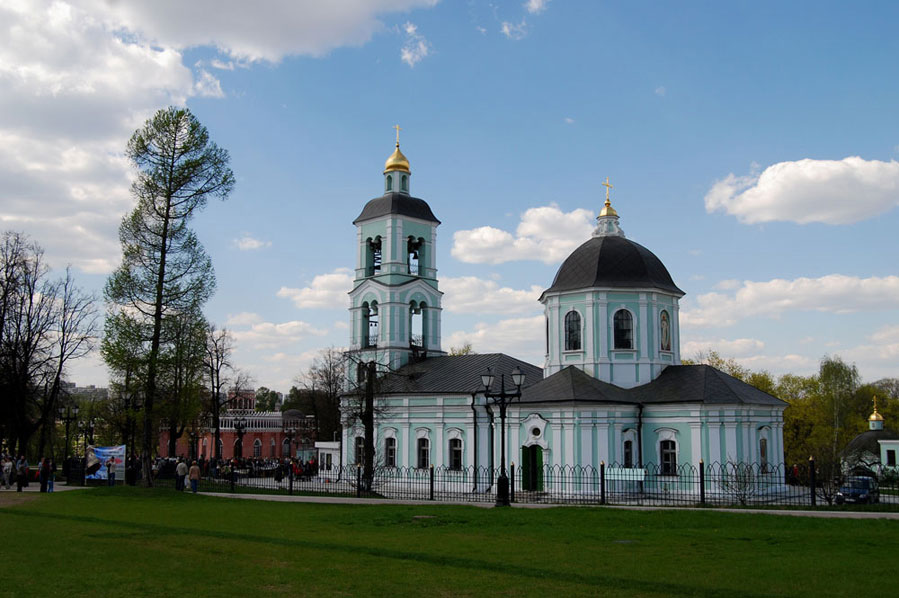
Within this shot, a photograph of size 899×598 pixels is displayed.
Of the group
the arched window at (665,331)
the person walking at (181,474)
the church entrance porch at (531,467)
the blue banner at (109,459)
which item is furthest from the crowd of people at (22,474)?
the arched window at (665,331)

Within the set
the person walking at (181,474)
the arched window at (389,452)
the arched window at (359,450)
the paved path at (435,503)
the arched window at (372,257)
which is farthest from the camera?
the arched window at (372,257)

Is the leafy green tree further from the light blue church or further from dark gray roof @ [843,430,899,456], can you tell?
dark gray roof @ [843,430,899,456]

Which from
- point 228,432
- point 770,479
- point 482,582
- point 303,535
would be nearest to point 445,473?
point 770,479

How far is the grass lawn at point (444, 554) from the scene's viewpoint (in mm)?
9109

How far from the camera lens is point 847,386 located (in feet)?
216

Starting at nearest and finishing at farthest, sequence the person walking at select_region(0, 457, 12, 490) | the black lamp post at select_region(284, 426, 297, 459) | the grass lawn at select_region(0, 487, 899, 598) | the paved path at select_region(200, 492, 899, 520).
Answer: the grass lawn at select_region(0, 487, 899, 598) < the paved path at select_region(200, 492, 899, 520) < the person walking at select_region(0, 457, 12, 490) < the black lamp post at select_region(284, 426, 297, 459)

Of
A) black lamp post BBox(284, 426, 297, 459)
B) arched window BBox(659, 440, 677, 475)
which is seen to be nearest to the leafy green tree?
arched window BBox(659, 440, 677, 475)

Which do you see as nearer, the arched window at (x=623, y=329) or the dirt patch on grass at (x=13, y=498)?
the dirt patch on grass at (x=13, y=498)

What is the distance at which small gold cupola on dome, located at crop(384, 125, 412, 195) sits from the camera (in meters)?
42.7

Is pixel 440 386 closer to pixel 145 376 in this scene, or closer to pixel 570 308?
pixel 570 308

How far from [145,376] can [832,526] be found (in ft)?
74.2

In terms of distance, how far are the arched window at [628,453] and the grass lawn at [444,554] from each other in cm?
1238

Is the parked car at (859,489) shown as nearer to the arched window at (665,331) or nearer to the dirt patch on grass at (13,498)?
the arched window at (665,331)

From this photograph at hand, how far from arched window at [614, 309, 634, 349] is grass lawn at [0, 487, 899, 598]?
14924 mm
